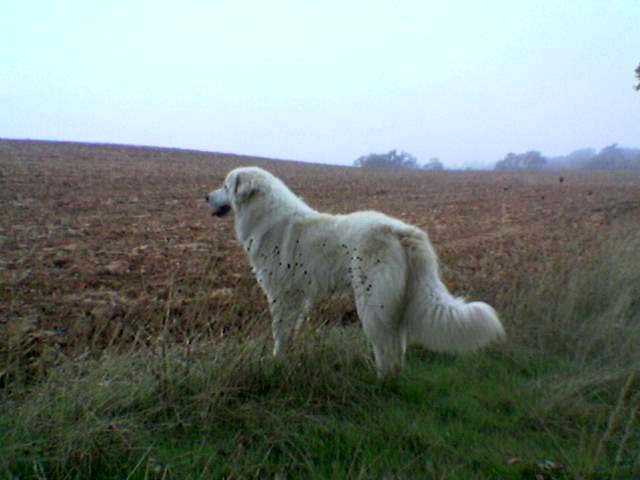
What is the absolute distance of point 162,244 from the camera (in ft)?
30.1

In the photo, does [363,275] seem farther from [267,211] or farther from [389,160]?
[389,160]

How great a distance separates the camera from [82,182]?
1825 centimetres

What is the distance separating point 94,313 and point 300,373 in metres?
2.84

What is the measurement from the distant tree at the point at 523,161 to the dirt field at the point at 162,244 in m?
55.1

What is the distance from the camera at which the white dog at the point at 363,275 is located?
3.46 m

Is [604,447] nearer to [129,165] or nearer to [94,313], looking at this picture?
[94,313]

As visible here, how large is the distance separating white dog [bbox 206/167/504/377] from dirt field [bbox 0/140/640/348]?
15.3 inches

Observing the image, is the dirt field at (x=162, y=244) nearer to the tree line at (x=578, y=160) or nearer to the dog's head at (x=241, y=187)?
the dog's head at (x=241, y=187)

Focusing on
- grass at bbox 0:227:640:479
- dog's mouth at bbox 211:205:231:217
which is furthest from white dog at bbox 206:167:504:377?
dog's mouth at bbox 211:205:231:217

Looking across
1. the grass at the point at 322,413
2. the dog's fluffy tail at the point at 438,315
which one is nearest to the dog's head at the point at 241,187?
the grass at the point at 322,413

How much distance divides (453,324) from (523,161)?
7927 centimetres

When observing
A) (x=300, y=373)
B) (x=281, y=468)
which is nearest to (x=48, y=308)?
(x=300, y=373)

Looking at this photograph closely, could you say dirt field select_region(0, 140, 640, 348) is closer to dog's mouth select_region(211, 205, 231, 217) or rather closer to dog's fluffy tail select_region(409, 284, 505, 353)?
dog's mouth select_region(211, 205, 231, 217)

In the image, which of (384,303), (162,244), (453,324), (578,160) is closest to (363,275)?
(384,303)
